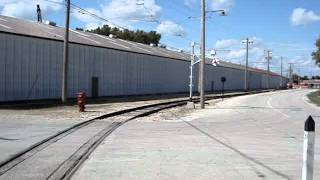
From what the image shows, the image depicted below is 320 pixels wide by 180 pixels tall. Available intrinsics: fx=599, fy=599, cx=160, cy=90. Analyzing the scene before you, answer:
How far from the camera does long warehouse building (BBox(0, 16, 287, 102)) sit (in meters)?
39.6

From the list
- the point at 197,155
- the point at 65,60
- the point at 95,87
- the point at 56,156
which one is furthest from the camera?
the point at 95,87

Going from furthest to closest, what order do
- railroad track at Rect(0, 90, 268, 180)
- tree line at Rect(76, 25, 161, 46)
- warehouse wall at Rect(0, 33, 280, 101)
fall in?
tree line at Rect(76, 25, 161, 46) → warehouse wall at Rect(0, 33, 280, 101) → railroad track at Rect(0, 90, 268, 180)

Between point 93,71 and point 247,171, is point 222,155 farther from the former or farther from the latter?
point 93,71

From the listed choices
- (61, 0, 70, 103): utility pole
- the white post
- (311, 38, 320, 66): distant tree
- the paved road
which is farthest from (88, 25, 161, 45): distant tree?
the white post

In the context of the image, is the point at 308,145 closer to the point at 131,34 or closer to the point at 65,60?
the point at 65,60

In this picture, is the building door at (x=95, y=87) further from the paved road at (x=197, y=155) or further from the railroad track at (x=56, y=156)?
the railroad track at (x=56, y=156)

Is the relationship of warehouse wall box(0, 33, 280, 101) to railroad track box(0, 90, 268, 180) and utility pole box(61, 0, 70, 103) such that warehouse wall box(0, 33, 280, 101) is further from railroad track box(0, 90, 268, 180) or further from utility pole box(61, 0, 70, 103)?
railroad track box(0, 90, 268, 180)

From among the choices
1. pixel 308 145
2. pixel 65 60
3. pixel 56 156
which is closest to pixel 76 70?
pixel 65 60

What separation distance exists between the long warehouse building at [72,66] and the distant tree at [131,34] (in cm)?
4486

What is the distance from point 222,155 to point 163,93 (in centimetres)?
5977

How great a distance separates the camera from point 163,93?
242 ft

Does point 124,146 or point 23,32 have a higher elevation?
point 23,32

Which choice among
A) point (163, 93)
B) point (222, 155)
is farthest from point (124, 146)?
point (163, 93)

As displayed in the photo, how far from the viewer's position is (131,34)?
417ft
